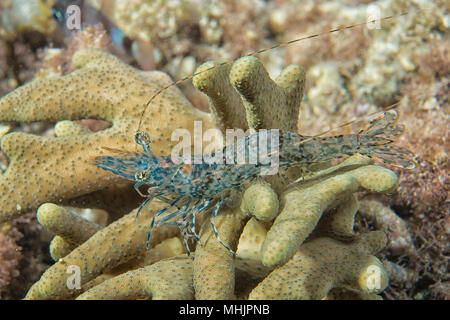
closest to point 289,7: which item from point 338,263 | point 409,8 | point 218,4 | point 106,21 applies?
point 218,4

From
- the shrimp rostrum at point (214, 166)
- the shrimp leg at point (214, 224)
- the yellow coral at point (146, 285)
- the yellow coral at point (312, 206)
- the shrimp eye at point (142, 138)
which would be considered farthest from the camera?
the shrimp eye at point (142, 138)

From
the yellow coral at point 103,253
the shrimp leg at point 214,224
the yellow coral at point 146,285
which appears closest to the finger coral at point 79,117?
the yellow coral at point 103,253

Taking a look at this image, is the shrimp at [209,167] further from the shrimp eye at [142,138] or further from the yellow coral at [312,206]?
the yellow coral at [312,206]

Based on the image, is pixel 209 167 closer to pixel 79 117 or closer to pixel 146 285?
pixel 146 285

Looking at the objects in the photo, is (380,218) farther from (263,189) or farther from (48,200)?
(48,200)

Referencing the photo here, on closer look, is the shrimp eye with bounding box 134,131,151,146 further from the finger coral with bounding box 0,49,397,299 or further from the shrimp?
the finger coral with bounding box 0,49,397,299

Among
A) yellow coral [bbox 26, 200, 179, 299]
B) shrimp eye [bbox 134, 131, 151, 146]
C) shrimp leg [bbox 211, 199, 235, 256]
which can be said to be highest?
shrimp eye [bbox 134, 131, 151, 146]

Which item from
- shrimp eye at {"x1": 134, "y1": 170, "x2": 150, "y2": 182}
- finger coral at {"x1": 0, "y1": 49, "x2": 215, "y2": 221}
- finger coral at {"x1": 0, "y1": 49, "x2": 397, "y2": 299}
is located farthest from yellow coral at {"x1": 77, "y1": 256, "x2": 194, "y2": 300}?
finger coral at {"x1": 0, "y1": 49, "x2": 215, "y2": 221}

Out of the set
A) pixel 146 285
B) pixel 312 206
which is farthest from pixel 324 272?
pixel 146 285
